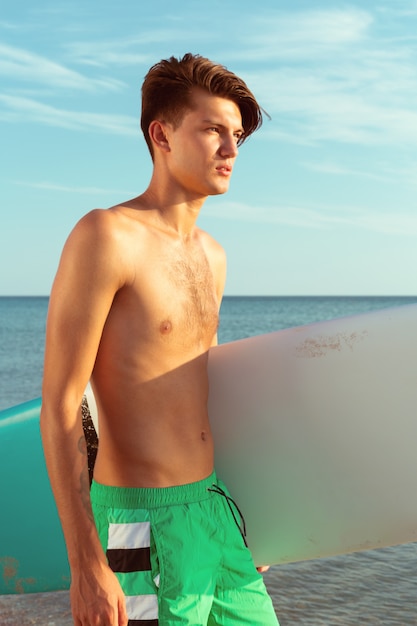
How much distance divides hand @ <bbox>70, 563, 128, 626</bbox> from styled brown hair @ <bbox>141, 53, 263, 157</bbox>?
3.12ft

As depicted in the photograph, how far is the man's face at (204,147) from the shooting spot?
71.1 inches

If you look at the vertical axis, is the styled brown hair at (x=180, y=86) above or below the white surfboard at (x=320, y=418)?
above

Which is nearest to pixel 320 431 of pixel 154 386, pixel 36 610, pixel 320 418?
pixel 320 418

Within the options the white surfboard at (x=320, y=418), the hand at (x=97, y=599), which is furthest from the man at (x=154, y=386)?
the white surfboard at (x=320, y=418)

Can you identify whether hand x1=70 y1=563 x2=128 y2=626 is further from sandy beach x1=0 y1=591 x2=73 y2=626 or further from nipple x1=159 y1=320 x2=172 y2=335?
sandy beach x1=0 y1=591 x2=73 y2=626

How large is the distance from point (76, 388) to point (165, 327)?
0.25 m

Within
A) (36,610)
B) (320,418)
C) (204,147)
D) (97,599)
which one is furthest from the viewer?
(36,610)

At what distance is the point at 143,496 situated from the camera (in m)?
1.72

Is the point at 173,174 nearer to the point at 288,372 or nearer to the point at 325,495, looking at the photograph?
the point at 288,372

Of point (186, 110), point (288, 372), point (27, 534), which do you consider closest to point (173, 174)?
point (186, 110)

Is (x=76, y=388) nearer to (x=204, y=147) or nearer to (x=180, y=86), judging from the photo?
(x=204, y=147)

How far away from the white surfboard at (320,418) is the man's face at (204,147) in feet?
1.87

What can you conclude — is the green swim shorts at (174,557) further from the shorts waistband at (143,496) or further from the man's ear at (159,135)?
the man's ear at (159,135)

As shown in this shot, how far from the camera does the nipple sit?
1.73m
